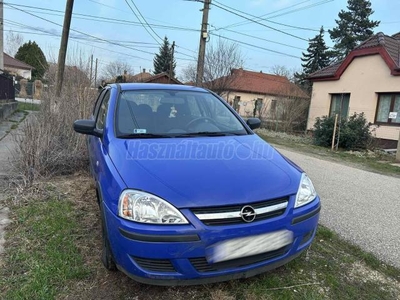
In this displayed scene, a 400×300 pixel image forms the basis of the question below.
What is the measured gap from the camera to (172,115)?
3.42 metres

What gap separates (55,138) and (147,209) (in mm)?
4104

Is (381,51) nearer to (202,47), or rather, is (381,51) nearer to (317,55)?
(202,47)

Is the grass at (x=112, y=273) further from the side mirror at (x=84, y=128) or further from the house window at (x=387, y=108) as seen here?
the house window at (x=387, y=108)

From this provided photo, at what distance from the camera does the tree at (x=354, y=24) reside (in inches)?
1481

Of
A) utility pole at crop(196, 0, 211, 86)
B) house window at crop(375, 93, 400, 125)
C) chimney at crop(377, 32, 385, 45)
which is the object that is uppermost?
chimney at crop(377, 32, 385, 45)

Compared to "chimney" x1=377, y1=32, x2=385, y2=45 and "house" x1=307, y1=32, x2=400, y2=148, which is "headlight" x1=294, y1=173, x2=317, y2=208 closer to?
"house" x1=307, y1=32, x2=400, y2=148

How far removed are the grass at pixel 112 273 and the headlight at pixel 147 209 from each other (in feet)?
2.32

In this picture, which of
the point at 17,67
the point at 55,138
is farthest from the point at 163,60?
the point at 55,138

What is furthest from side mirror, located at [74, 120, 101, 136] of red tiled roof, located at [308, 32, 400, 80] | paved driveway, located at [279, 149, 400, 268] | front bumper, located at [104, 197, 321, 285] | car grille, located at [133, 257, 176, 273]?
red tiled roof, located at [308, 32, 400, 80]

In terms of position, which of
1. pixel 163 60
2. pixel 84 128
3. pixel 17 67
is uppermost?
pixel 163 60

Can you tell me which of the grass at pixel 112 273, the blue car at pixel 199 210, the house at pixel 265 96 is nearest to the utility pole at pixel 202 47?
the house at pixel 265 96

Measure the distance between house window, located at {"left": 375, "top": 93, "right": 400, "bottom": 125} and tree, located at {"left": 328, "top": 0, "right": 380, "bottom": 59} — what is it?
1048 inches

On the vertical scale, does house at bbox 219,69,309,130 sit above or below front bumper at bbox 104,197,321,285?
above

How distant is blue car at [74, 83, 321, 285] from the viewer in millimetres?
1992
